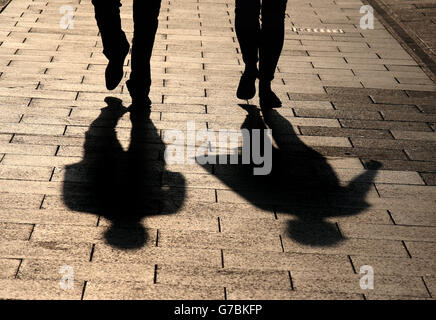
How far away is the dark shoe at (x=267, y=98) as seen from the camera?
5801 millimetres

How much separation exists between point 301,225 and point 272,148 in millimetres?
1121

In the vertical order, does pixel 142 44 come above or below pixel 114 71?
above

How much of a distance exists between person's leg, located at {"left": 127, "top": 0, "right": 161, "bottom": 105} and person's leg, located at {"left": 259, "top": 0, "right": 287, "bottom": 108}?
759 mm

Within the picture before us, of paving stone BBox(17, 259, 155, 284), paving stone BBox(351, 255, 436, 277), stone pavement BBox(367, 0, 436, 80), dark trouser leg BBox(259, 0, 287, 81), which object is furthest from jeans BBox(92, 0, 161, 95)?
stone pavement BBox(367, 0, 436, 80)

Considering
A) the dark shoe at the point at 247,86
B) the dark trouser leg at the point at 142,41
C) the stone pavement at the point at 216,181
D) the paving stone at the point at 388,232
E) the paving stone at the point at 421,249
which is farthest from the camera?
the dark shoe at the point at 247,86

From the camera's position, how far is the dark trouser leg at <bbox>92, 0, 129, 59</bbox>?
18.9 feet

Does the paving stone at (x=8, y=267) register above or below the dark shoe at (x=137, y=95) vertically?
above

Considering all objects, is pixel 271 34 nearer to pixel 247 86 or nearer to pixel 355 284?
pixel 247 86

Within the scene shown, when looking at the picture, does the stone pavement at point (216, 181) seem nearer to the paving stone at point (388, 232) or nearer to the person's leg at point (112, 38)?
the paving stone at point (388, 232)

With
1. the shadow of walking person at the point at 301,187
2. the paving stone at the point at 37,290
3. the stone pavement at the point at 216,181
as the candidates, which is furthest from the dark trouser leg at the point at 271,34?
the paving stone at the point at 37,290

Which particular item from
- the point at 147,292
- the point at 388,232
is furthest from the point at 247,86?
the point at 147,292

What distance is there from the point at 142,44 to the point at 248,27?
752 millimetres

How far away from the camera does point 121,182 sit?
459 cm

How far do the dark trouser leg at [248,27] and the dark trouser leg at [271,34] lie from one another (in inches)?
2.0
